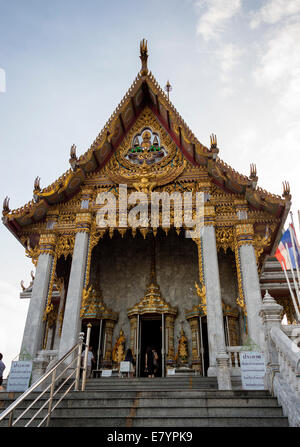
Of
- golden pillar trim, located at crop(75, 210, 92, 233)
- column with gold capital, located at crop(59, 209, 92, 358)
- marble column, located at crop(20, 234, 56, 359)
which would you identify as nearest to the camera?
column with gold capital, located at crop(59, 209, 92, 358)

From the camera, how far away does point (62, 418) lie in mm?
5352

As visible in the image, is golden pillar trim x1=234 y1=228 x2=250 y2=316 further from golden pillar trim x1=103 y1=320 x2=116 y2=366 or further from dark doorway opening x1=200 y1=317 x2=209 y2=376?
golden pillar trim x1=103 y1=320 x2=116 y2=366

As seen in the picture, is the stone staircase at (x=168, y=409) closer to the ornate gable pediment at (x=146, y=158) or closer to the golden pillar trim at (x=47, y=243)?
the golden pillar trim at (x=47, y=243)

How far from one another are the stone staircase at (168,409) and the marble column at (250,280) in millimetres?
3216

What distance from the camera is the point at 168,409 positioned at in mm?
5602

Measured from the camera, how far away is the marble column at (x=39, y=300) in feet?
32.9

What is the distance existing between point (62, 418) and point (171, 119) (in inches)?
399

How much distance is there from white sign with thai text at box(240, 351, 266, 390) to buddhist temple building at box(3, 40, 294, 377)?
2.05 m

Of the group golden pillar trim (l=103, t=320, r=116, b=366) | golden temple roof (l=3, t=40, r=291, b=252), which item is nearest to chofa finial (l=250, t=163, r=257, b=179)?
golden temple roof (l=3, t=40, r=291, b=252)

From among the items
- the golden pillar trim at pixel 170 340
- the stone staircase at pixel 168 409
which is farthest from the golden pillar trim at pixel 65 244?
the stone staircase at pixel 168 409

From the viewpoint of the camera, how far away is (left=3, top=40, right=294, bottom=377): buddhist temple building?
1071 cm

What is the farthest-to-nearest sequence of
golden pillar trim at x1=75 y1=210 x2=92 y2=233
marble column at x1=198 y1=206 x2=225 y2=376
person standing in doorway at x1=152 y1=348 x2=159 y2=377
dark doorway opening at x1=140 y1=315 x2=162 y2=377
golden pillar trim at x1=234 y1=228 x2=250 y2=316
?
dark doorway opening at x1=140 y1=315 x2=162 y2=377
golden pillar trim at x1=75 y1=210 x2=92 y2=233
person standing in doorway at x1=152 y1=348 x2=159 y2=377
golden pillar trim at x1=234 y1=228 x2=250 y2=316
marble column at x1=198 y1=206 x2=225 y2=376
